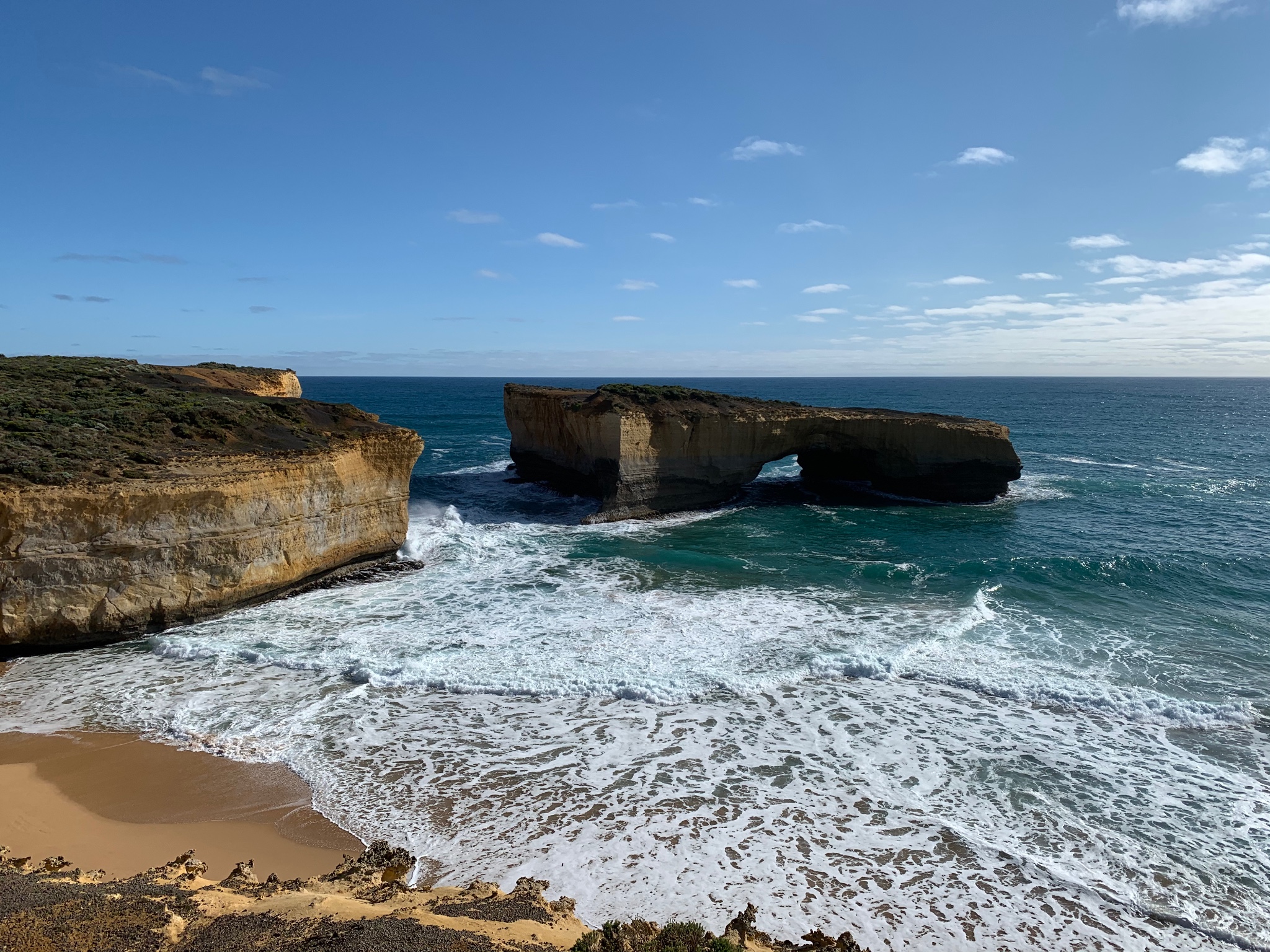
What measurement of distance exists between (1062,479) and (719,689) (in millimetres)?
28233

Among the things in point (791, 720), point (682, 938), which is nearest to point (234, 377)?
point (791, 720)

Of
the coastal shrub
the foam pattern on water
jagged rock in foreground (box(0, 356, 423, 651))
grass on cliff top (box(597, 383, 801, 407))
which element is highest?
grass on cliff top (box(597, 383, 801, 407))

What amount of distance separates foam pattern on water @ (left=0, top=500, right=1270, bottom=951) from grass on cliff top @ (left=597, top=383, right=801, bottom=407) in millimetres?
10912

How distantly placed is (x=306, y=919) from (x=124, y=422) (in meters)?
14.8

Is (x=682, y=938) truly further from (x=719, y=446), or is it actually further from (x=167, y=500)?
(x=719, y=446)

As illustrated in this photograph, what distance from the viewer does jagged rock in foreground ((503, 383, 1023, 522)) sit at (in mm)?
25344

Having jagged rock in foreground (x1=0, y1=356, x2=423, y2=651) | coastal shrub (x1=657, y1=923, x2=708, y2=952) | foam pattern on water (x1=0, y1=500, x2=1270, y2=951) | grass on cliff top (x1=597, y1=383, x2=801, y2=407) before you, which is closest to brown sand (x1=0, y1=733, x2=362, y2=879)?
foam pattern on water (x1=0, y1=500, x2=1270, y2=951)

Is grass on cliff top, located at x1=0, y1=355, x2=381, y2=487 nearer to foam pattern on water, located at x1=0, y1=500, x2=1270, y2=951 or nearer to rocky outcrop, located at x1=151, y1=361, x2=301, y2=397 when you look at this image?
rocky outcrop, located at x1=151, y1=361, x2=301, y2=397

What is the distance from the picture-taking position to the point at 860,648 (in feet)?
44.3

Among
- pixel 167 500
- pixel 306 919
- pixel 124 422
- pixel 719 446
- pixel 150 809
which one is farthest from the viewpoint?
pixel 719 446

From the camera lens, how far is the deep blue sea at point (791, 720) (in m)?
7.62

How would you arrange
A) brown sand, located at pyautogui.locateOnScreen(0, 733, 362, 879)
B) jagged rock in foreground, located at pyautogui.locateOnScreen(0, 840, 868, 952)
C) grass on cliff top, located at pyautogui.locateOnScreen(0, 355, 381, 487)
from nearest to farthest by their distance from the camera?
jagged rock in foreground, located at pyautogui.locateOnScreen(0, 840, 868, 952), brown sand, located at pyautogui.locateOnScreen(0, 733, 362, 879), grass on cliff top, located at pyautogui.locateOnScreen(0, 355, 381, 487)

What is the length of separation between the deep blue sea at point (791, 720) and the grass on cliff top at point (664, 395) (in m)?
6.60

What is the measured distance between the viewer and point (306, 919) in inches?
227
